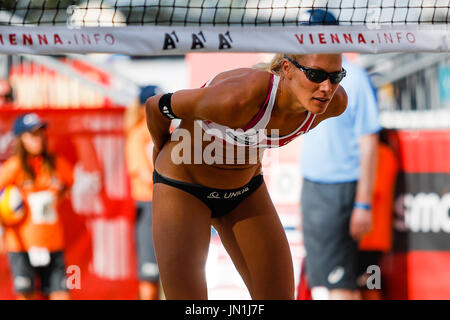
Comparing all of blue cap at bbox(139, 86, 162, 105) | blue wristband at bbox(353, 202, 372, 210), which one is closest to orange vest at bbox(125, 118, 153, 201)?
blue cap at bbox(139, 86, 162, 105)

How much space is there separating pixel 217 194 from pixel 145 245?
2.90 meters

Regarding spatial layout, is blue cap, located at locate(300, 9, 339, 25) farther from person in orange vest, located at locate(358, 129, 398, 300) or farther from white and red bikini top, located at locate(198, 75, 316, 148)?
person in orange vest, located at locate(358, 129, 398, 300)

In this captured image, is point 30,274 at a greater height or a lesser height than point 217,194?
lesser

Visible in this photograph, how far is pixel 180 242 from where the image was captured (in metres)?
4.36

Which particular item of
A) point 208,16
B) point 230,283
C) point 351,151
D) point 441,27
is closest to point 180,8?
point 208,16

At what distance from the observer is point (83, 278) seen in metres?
7.62

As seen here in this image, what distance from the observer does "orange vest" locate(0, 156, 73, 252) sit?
7352 mm

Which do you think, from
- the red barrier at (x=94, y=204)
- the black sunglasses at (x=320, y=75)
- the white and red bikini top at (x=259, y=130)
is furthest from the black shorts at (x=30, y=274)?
the black sunglasses at (x=320, y=75)

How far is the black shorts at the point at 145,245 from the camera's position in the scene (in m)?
7.39

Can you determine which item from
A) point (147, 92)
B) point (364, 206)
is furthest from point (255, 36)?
point (147, 92)

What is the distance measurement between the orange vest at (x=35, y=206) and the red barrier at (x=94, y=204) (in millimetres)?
178

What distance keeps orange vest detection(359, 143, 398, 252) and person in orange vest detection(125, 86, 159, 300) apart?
1.91m

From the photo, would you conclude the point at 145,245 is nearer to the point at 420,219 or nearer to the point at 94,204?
the point at 94,204

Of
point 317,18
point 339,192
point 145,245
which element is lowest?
point 145,245
